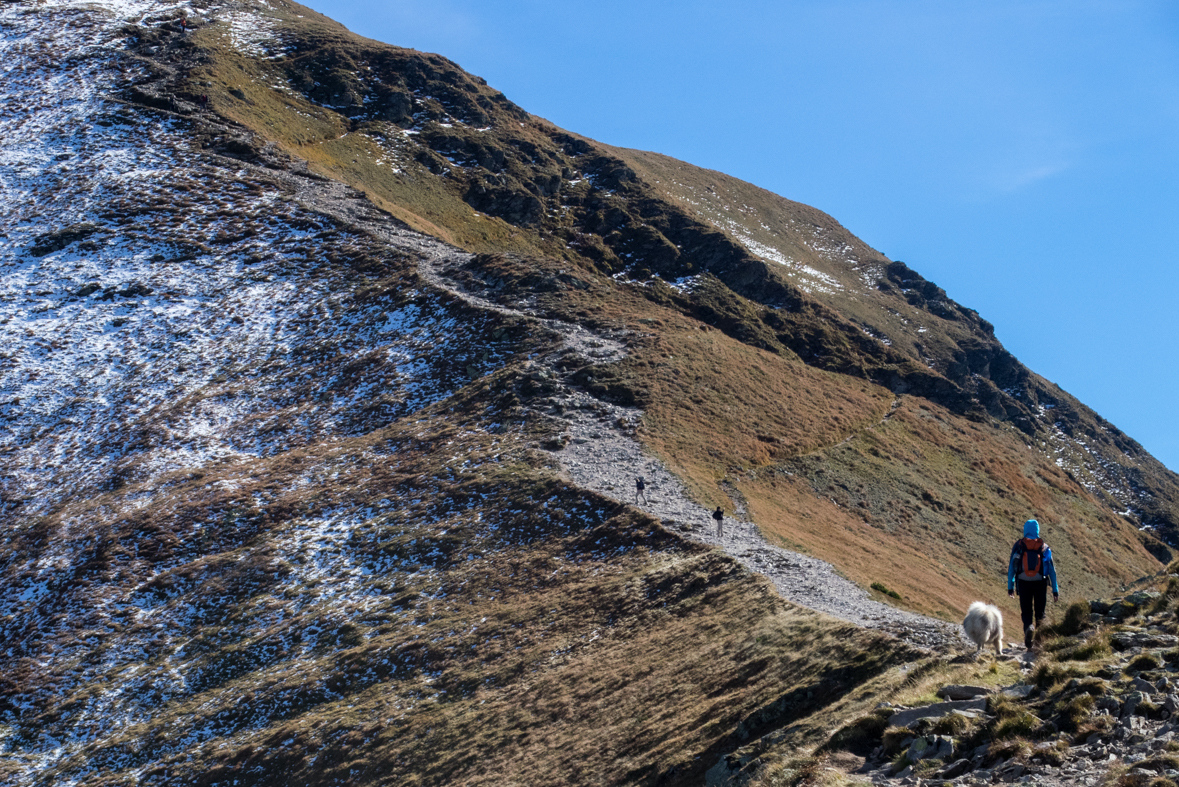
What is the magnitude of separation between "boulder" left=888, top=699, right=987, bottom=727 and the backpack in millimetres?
4245

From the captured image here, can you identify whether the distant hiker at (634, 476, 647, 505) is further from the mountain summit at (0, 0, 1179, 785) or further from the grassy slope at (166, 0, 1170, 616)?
the grassy slope at (166, 0, 1170, 616)

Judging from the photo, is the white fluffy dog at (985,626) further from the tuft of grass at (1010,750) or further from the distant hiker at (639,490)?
the distant hiker at (639,490)

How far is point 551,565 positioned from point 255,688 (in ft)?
39.8

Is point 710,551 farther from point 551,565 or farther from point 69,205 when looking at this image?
point 69,205

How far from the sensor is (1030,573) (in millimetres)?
15164

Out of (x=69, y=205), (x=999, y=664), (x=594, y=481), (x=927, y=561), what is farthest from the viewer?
(x=69, y=205)

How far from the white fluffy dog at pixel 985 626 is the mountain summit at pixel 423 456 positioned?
6.87 feet

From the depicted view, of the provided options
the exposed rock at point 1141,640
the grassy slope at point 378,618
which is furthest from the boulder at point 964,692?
the grassy slope at point 378,618

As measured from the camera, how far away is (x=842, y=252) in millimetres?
115750

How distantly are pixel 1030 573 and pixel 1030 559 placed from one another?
30 centimetres

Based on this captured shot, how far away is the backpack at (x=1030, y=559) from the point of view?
49.3ft

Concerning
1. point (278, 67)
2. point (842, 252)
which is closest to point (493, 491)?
point (278, 67)

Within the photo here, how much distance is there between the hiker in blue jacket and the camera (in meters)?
15.0

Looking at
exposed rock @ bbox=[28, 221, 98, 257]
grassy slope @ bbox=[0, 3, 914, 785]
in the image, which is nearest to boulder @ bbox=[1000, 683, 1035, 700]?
grassy slope @ bbox=[0, 3, 914, 785]
